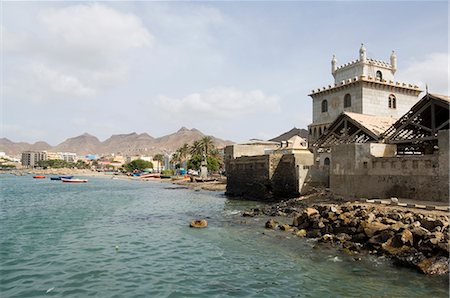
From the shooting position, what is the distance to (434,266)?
45.4 feet

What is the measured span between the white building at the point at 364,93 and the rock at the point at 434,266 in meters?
33.1

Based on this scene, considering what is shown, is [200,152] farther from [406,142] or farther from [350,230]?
[350,230]

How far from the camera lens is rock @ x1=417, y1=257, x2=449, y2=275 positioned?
13.7m

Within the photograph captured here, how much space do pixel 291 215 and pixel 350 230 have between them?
29.2 ft

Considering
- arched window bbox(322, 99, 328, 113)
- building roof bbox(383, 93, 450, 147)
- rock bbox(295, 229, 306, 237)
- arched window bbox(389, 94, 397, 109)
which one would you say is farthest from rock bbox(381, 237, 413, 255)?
arched window bbox(322, 99, 328, 113)

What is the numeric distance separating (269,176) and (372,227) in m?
23.3

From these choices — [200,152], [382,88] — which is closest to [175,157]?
[200,152]

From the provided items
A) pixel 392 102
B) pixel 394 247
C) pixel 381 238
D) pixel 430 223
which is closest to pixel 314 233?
pixel 381 238

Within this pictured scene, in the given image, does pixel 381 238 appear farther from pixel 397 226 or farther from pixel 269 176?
pixel 269 176

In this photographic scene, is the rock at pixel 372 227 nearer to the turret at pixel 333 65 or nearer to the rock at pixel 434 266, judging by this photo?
the rock at pixel 434 266

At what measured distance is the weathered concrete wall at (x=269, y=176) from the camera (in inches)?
1455

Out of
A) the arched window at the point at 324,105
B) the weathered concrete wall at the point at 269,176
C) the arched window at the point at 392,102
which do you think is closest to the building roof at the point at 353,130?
the weathered concrete wall at the point at 269,176

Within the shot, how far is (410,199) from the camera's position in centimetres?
2414

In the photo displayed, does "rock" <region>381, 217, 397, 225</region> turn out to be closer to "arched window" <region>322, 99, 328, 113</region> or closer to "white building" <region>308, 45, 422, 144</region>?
"white building" <region>308, 45, 422, 144</region>
